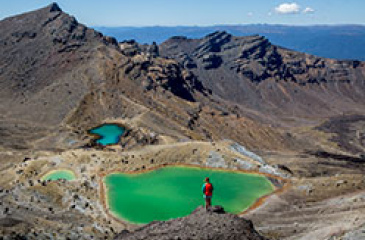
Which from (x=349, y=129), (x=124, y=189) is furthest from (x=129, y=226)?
(x=349, y=129)

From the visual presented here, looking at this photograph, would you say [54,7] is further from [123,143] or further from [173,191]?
[173,191]

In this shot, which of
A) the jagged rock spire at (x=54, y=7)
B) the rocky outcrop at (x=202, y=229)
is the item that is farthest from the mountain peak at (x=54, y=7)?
the rocky outcrop at (x=202, y=229)

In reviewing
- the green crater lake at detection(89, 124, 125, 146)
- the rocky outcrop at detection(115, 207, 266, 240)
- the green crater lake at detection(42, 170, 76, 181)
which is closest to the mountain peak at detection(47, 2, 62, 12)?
the green crater lake at detection(89, 124, 125, 146)

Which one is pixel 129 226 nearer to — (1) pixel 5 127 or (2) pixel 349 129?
(1) pixel 5 127

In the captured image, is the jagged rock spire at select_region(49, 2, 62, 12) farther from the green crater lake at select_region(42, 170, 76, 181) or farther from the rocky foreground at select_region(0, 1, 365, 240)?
the green crater lake at select_region(42, 170, 76, 181)

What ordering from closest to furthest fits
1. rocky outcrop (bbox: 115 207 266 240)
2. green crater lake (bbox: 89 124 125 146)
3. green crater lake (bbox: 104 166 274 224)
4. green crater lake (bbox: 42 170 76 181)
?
rocky outcrop (bbox: 115 207 266 240)
green crater lake (bbox: 104 166 274 224)
green crater lake (bbox: 42 170 76 181)
green crater lake (bbox: 89 124 125 146)
